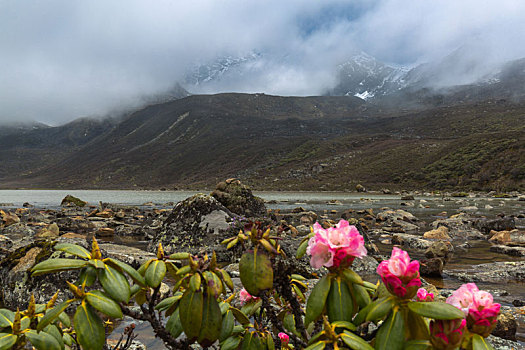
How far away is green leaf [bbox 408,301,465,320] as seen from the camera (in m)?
1.05

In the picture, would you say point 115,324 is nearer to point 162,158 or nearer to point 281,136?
point 281,136

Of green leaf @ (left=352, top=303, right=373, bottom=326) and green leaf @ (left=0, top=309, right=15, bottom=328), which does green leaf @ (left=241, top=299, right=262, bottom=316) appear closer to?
green leaf @ (left=352, top=303, right=373, bottom=326)

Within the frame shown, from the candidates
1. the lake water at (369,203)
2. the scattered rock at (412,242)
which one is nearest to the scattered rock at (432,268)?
the scattered rock at (412,242)

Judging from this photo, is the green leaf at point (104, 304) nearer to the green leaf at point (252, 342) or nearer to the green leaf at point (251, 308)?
the green leaf at point (252, 342)

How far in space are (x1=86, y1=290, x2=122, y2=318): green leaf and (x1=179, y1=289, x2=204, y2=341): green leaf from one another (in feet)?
0.86

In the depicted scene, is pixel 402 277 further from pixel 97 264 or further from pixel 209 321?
pixel 97 264

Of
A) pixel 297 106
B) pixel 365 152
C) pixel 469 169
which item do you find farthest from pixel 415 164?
pixel 297 106

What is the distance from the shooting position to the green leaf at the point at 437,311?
1055 millimetres

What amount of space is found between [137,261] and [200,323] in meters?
5.95

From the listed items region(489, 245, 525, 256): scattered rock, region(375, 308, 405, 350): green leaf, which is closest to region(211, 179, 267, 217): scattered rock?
region(489, 245, 525, 256): scattered rock

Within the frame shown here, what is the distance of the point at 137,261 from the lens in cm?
666

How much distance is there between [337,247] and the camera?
1.30m

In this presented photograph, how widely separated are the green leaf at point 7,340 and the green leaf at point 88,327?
255mm

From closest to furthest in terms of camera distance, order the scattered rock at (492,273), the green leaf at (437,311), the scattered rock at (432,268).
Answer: the green leaf at (437,311) → the scattered rock at (492,273) → the scattered rock at (432,268)
